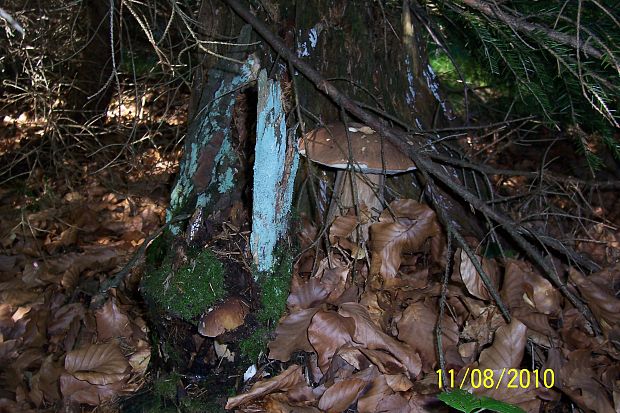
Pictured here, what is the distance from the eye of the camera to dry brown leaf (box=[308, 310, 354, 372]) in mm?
2084

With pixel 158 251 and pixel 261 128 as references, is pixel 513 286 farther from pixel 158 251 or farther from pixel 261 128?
pixel 158 251

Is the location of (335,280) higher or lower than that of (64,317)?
higher

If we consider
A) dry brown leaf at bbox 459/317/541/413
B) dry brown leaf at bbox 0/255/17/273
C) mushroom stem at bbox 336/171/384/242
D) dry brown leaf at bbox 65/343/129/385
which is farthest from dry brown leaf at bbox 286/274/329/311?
dry brown leaf at bbox 0/255/17/273

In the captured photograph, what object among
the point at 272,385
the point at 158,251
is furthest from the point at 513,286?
the point at 158,251

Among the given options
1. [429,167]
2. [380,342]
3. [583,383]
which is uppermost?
[429,167]

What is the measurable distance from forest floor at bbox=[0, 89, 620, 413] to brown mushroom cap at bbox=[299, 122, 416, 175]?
0.32 m

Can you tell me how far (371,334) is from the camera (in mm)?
2119

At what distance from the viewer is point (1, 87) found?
14.1 ft

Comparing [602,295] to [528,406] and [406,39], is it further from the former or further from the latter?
[406,39]

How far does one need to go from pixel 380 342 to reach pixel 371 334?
5 cm

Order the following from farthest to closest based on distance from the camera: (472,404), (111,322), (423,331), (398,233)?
1. (111,322)
2. (398,233)
3. (423,331)
4. (472,404)

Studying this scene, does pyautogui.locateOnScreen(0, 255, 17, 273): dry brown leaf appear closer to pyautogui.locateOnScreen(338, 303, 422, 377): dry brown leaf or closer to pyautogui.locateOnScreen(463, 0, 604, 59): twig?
pyautogui.locateOnScreen(338, 303, 422, 377): dry brown leaf

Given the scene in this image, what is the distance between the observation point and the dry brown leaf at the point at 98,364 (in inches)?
90.5

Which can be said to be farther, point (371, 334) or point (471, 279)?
point (471, 279)
